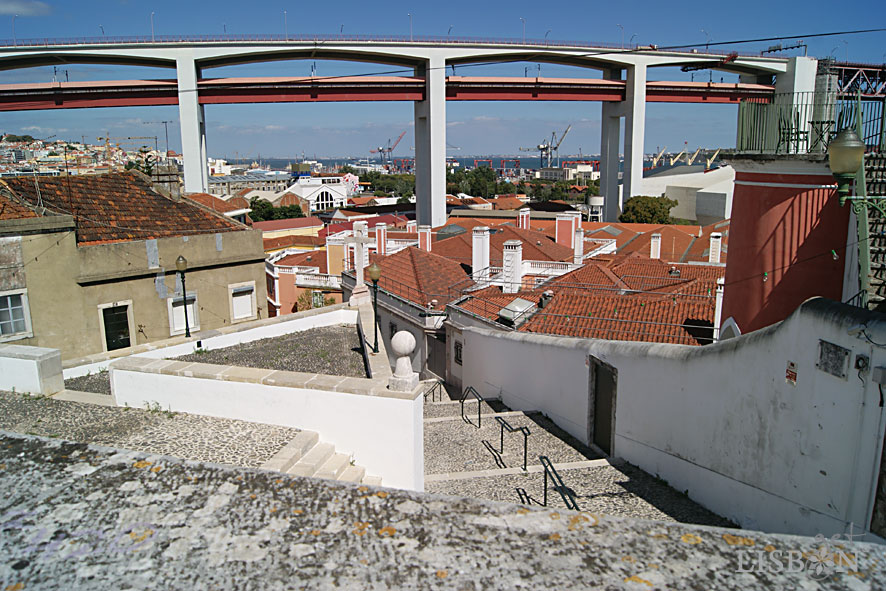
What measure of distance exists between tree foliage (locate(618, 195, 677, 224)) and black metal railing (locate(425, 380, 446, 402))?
135 feet

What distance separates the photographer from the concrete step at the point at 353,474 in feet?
19.9

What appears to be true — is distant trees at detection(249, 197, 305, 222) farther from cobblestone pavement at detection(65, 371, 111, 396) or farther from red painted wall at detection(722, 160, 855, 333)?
red painted wall at detection(722, 160, 855, 333)

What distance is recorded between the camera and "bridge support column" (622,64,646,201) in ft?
179

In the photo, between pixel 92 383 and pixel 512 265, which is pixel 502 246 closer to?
pixel 512 265

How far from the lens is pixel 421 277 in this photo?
67.5ft

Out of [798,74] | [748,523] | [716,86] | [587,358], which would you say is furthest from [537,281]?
[798,74]

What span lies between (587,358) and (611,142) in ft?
182

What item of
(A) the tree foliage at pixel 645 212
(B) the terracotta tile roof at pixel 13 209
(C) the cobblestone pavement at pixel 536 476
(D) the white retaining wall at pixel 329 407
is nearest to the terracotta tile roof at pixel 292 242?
(A) the tree foliage at pixel 645 212

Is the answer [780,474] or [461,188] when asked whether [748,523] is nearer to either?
[780,474]

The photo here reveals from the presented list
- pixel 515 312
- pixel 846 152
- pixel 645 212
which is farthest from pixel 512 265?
pixel 645 212

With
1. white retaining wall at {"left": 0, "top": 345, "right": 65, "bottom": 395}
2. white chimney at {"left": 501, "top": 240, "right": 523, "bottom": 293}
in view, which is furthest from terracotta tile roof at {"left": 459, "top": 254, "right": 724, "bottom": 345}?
white retaining wall at {"left": 0, "top": 345, "right": 65, "bottom": 395}

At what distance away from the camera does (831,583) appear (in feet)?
5.74

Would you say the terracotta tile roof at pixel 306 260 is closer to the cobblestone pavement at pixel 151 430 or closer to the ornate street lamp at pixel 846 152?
the cobblestone pavement at pixel 151 430

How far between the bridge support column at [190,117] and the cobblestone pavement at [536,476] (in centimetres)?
4071
